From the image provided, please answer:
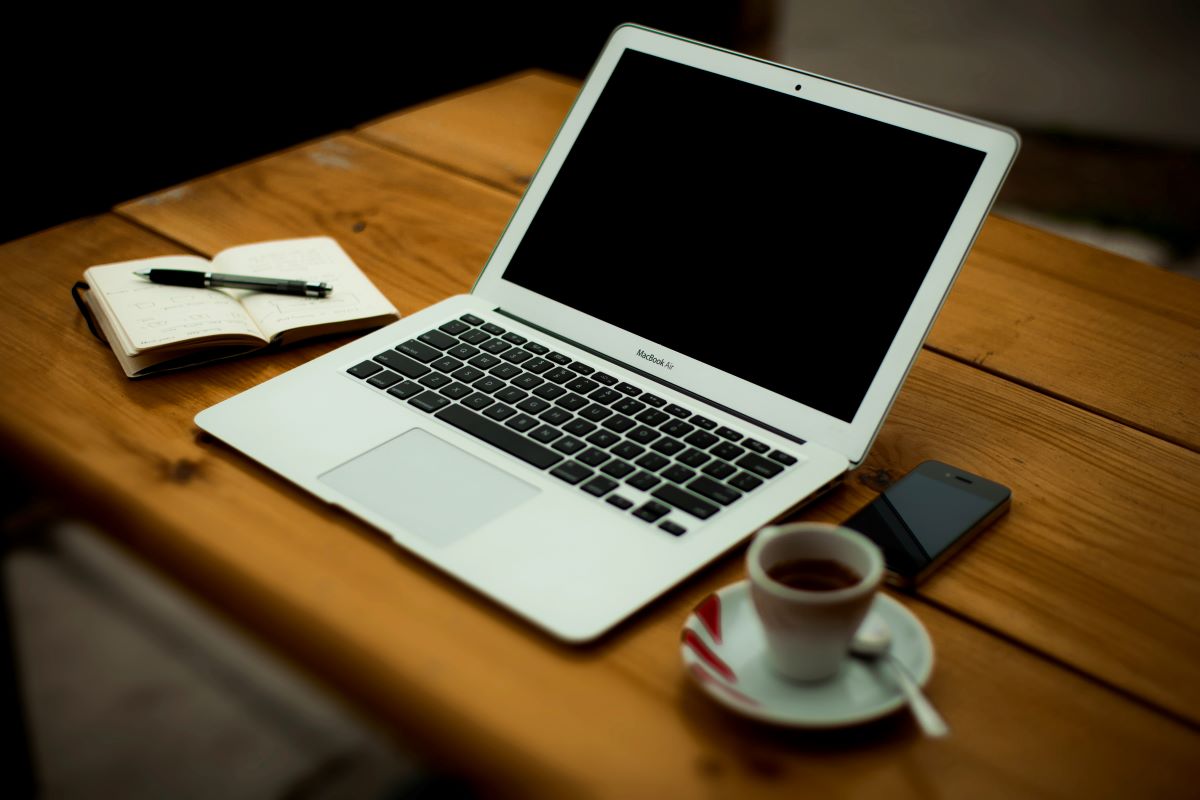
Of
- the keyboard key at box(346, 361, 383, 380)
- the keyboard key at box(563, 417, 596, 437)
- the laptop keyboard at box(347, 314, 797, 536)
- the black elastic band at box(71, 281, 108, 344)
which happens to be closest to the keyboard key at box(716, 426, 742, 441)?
the laptop keyboard at box(347, 314, 797, 536)

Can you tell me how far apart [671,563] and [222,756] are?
1.10 meters

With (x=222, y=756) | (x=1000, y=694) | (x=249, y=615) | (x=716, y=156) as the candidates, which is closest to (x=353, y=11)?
(x=222, y=756)

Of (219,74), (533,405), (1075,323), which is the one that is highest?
(1075,323)

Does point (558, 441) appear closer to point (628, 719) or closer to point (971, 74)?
point (628, 719)

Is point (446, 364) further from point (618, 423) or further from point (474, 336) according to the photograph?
point (618, 423)

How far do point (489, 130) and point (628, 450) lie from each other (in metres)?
0.85

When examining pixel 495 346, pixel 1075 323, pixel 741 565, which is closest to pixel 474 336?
pixel 495 346

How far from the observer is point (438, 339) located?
0.99 metres

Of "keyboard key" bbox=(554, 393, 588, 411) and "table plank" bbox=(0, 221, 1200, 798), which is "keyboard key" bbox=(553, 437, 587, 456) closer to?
"keyboard key" bbox=(554, 393, 588, 411)

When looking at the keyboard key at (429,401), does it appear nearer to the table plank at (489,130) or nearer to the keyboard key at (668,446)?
the keyboard key at (668,446)

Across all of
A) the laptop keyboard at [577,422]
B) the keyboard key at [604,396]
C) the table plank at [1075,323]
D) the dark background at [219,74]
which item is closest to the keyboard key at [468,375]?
the laptop keyboard at [577,422]

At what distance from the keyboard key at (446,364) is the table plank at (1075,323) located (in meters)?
0.49

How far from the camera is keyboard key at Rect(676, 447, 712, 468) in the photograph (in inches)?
32.6

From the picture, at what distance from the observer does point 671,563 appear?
0.74 meters
